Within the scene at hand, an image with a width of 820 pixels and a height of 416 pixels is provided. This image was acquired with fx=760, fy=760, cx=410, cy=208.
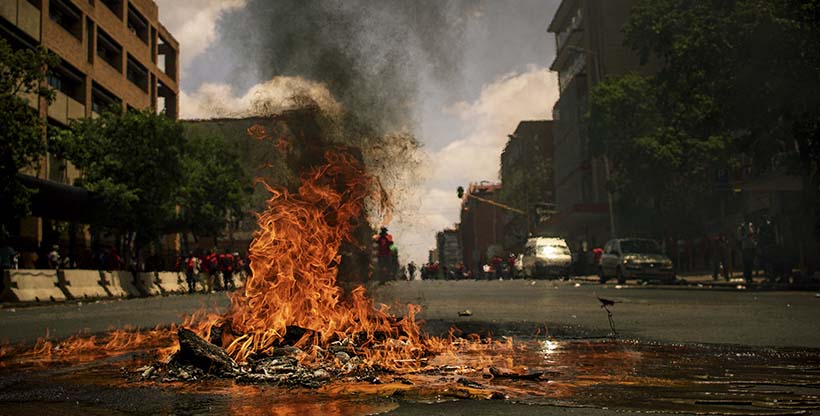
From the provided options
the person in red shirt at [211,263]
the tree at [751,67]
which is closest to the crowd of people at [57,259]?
the person in red shirt at [211,263]

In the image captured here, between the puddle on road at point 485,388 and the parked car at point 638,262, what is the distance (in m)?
24.5

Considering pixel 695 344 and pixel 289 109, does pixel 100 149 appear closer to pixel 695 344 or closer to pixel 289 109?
pixel 289 109

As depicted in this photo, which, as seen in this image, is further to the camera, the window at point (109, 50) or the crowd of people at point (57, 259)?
the window at point (109, 50)

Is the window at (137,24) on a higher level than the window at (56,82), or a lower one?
higher

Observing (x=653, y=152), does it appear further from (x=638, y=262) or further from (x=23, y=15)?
(x=23, y=15)

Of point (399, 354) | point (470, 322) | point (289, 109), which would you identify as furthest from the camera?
point (470, 322)

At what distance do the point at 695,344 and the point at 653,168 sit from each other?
93.9 ft

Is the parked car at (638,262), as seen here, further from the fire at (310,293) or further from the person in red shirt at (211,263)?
the fire at (310,293)

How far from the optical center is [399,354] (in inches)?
270

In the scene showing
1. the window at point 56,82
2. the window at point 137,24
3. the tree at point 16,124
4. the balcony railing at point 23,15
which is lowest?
the tree at point 16,124

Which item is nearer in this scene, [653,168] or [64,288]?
[64,288]

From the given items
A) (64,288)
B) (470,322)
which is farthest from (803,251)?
(64,288)

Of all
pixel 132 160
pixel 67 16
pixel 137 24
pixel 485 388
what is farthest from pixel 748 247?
pixel 137 24

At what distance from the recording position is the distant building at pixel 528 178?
83375 millimetres
